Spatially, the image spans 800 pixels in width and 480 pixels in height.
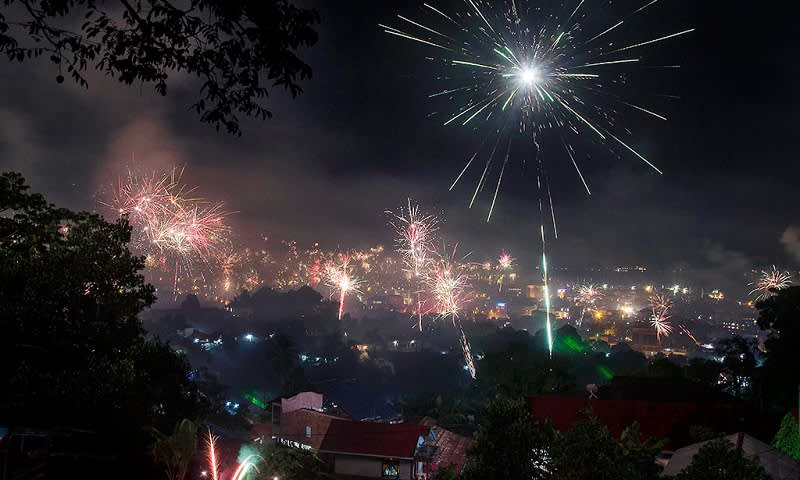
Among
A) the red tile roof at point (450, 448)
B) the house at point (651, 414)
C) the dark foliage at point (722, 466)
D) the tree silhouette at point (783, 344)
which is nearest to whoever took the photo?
the dark foliage at point (722, 466)

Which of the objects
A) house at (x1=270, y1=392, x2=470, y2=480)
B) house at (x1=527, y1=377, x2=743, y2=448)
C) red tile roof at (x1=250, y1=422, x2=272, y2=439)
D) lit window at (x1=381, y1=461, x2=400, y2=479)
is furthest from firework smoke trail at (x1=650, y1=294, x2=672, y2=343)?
lit window at (x1=381, y1=461, x2=400, y2=479)

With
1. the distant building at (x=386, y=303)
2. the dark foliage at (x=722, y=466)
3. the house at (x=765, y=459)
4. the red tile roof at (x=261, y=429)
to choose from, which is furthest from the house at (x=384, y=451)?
the distant building at (x=386, y=303)

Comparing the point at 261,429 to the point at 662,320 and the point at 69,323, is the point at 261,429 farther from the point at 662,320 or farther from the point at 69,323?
the point at 662,320

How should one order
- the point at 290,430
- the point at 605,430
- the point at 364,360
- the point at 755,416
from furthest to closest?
the point at 364,360 → the point at 290,430 → the point at 755,416 → the point at 605,430

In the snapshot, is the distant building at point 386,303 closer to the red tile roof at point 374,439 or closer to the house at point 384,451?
the house at point 384,451

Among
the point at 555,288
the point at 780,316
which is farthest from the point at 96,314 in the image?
the point at 555,288

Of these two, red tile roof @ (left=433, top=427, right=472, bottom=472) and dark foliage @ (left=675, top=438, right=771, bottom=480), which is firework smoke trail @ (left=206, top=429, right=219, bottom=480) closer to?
dark foliage @ (left=675, top=438, right=771, bottom=480)

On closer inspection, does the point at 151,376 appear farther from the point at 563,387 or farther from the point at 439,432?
the point at 563,387

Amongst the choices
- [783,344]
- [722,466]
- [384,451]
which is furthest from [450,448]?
[722,466]
